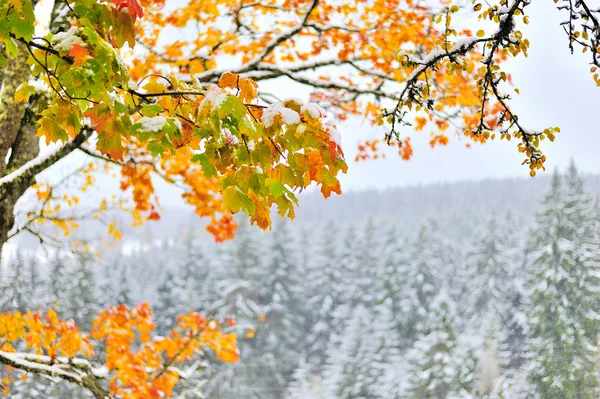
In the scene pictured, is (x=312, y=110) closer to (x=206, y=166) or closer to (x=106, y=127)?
(x=206, y=166)

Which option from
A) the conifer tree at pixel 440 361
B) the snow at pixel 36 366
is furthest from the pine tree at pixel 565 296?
the snow at pixel 36 366

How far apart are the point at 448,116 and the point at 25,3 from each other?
503cm

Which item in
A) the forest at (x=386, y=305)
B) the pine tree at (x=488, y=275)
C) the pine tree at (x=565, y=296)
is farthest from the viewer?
the pine tree at (x=488, y=275)

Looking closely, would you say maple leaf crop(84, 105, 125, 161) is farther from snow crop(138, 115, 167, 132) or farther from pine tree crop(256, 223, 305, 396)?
pine tree crop(256, 223, 305, 396)

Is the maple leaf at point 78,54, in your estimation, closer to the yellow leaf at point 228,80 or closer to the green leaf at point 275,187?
the yellow leaf at point 228,80

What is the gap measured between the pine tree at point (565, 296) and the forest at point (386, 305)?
71 millimetres

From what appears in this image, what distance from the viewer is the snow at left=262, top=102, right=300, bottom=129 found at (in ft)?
6.88

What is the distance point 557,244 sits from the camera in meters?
27.4

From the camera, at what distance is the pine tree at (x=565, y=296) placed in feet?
71.5

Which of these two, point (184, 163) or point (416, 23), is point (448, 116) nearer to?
point (416, 23)

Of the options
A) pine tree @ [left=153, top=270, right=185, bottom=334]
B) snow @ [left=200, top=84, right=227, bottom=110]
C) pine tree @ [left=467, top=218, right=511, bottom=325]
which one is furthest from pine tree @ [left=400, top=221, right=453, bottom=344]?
snow @ [left=200, top=84, right=227, bottom=110]

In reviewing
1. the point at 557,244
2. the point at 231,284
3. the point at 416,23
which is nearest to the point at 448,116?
the point at 416,23

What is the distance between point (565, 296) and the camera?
2572cm

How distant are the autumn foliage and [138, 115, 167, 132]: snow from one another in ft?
11.6
